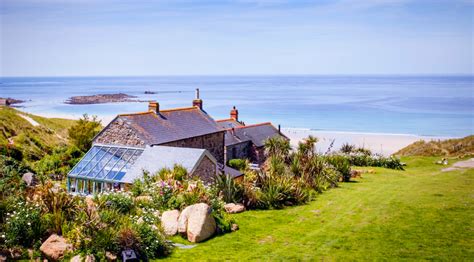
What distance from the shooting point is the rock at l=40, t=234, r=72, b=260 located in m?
12.0

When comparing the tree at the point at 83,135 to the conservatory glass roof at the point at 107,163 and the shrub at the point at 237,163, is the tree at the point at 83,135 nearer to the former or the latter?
the shrub at the point at 237,163

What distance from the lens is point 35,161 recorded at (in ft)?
112

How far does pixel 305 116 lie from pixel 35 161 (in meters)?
70.8

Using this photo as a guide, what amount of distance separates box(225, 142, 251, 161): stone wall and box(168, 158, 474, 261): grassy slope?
44.9ft

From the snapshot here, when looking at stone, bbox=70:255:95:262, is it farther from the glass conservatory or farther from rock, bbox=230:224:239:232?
the glass conservatory

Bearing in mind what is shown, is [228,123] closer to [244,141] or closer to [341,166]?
[244,141]

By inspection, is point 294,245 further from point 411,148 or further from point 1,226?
point 411,148

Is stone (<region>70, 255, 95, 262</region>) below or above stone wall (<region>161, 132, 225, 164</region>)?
below

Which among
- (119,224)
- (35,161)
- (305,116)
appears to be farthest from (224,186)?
(305,116)

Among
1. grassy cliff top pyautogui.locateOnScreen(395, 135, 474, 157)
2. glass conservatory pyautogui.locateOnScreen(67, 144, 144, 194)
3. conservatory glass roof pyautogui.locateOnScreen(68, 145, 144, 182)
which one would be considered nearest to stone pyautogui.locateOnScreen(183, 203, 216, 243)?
glass conservatory pyautogui.locateOnScreen(67, 144, 144, 194)

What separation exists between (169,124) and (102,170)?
6202 mm

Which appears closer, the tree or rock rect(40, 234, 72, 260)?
rock rect(40, 234, 72, 260)

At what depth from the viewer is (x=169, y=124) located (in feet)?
90.2

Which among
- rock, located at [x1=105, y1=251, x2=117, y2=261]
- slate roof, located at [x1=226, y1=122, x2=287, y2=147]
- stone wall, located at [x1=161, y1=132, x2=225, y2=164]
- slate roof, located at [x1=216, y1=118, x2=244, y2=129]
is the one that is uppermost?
slate roof, located at [x1=216, y1=118, x2=244, y2=129]
